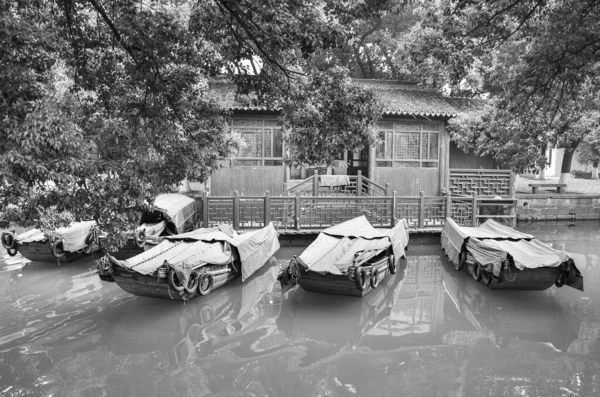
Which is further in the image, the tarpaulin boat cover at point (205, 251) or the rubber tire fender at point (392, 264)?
the rubber tire fender at point (392, 264)

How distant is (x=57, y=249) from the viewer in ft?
31.8

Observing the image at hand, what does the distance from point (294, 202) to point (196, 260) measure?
15.8 ft

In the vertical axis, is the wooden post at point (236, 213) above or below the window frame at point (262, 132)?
below

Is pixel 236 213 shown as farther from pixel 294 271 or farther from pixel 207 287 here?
pixel 294 271

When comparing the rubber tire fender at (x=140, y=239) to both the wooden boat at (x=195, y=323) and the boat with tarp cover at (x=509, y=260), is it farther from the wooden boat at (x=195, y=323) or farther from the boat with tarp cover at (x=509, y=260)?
the boat with tarp cover at (x=509, y=260)

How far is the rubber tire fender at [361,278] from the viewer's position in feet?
25.1

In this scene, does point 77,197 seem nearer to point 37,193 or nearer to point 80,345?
point 37,193

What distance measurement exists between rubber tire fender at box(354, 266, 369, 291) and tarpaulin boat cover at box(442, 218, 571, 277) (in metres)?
2.47

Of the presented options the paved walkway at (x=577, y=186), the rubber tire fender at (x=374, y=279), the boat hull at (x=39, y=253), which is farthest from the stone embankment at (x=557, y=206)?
the boat hull at (x=39, y=253)

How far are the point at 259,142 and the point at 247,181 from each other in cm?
123

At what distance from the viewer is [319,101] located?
19.9 feet

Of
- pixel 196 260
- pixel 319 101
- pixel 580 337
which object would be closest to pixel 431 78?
pixel 319 101

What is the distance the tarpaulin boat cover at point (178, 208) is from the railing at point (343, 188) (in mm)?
2771

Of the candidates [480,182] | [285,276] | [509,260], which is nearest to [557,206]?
[480,182]
